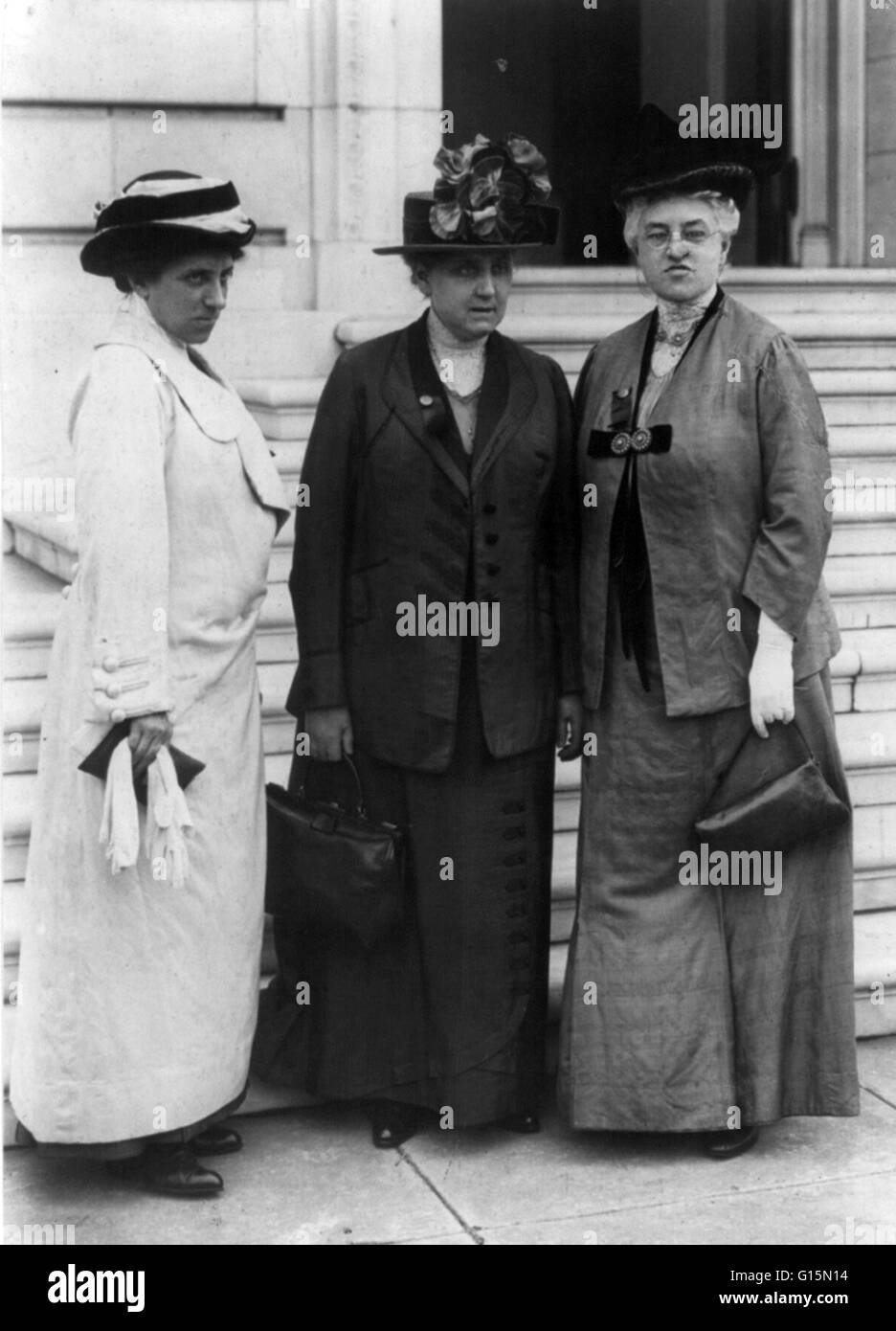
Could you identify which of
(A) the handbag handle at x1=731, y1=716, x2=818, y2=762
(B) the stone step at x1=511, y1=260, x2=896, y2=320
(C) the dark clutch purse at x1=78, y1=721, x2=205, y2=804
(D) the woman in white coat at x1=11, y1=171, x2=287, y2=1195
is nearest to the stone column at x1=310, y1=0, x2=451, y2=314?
(B) the stone step at x1=511, y1=260, x2=896, y2=320

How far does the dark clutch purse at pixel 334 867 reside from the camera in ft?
12.4

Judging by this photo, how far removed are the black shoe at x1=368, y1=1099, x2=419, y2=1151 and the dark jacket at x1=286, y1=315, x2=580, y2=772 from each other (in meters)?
0.75

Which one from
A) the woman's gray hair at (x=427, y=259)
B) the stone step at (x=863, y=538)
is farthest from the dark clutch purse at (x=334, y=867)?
the stone step at (x=863, y=538)

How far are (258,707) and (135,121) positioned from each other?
2311mm

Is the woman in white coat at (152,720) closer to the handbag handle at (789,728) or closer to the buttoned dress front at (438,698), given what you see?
the buttoned dress front at (438,698)

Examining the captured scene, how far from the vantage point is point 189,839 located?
142 inches

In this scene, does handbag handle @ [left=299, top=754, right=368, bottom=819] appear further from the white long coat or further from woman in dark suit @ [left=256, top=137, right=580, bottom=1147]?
the white long coat

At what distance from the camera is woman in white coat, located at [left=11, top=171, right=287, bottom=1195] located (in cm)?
340

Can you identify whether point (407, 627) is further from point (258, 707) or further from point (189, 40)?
point (189, 40)

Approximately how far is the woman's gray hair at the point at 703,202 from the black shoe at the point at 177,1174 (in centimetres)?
203

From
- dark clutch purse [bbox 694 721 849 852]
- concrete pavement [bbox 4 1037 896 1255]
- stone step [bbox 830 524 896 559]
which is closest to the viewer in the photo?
concrete pavement [bbox 4 1037 896 1255]

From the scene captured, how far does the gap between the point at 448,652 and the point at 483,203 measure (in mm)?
892

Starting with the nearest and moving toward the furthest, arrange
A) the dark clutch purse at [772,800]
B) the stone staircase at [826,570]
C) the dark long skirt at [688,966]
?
the dark clutch purse at [772,800] < the dark long skirt at [688,966] < the stone staircase at [826,570]
